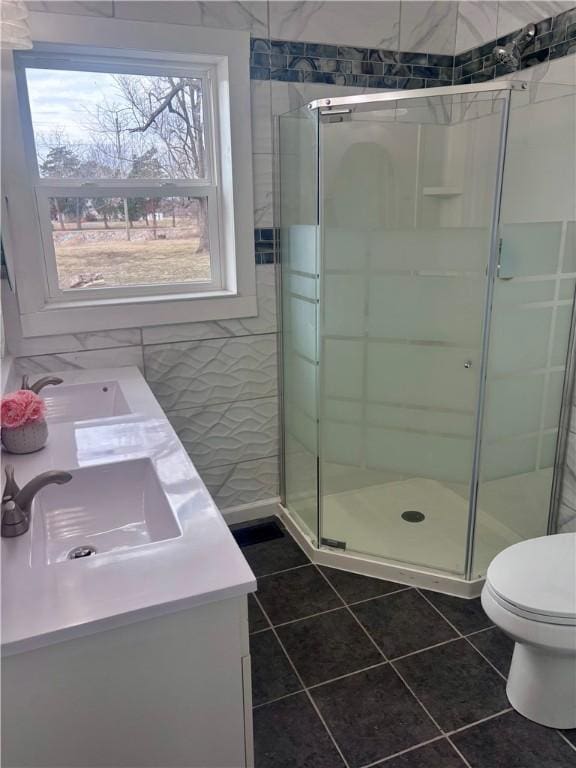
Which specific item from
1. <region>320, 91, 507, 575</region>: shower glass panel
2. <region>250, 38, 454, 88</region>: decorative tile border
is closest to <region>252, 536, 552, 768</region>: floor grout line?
<region>320, 91, 507, 575</region>: shower glass panel

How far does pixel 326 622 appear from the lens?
77.9 inches

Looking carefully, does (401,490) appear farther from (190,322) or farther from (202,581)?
(202,581)

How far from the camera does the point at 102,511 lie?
1396 millimetres

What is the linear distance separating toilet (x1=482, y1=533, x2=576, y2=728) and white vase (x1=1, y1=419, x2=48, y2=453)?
1333 millimetres

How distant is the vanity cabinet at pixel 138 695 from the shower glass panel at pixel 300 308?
4.57ft

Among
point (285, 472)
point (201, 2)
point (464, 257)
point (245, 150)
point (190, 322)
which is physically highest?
point (201, 2)

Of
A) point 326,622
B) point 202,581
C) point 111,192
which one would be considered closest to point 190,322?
point 111,192

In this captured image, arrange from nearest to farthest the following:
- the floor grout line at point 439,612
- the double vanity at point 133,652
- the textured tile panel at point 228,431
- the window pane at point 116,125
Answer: the double vanity at point 133,652 < the floor grout line at point 439,612 < the window pane at point 116,125 < the textured tile panel at point 228,431

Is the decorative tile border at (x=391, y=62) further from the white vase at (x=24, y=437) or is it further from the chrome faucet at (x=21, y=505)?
the chrome faucet at (x=21, y=505)

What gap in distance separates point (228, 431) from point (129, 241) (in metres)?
0.93

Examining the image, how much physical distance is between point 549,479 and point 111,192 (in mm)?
2100

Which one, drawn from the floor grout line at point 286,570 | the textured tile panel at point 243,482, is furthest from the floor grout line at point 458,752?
the textured tile panel at point 243,482

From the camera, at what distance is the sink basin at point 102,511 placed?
50.7 inches

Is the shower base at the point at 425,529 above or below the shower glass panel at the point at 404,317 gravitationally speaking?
below
